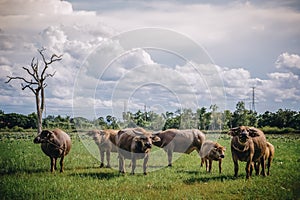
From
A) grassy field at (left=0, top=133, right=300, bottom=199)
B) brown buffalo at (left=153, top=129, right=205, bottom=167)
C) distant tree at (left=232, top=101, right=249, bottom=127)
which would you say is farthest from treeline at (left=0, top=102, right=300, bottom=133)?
A: brown buffalo at (left=153, top=129, right=205, bottom=167)

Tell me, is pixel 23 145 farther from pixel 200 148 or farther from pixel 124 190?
pixel 200 148

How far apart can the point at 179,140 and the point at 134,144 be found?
7.27 ft

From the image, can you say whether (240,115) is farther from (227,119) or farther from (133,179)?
(133,179)

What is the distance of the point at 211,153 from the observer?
10.8 m

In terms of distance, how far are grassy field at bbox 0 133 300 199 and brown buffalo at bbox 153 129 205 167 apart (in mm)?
704

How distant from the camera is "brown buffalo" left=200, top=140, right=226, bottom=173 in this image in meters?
10.6

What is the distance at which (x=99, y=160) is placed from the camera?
38.4ft

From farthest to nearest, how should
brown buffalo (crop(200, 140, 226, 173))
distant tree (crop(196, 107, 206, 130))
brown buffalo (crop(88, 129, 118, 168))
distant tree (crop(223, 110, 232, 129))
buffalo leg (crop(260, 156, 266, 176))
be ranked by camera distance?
brown buffalo (crop(88, 129, 118, 168)) → brown buffalo (crop(200, 140, 226, 173)) → distant tree (crop(223, 110, 232, 129)) → buffalo leg (crop(260, 156, 266, 176)) → distant tree (crop(196, 107, 206, 130))

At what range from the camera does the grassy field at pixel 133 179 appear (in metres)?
8.30

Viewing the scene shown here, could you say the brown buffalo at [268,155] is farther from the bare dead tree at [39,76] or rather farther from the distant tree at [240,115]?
the bare dead tree at [39,76]

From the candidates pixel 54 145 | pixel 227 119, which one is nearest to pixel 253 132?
pixel 227 119

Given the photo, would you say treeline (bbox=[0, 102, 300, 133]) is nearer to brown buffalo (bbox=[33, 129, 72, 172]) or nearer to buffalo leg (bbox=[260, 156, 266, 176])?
brown buffalo (bbox=[33, 129, 72, 172])

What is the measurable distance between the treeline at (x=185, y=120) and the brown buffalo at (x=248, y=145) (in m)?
0.38

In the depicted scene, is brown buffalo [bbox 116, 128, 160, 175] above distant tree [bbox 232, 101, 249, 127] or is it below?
below
